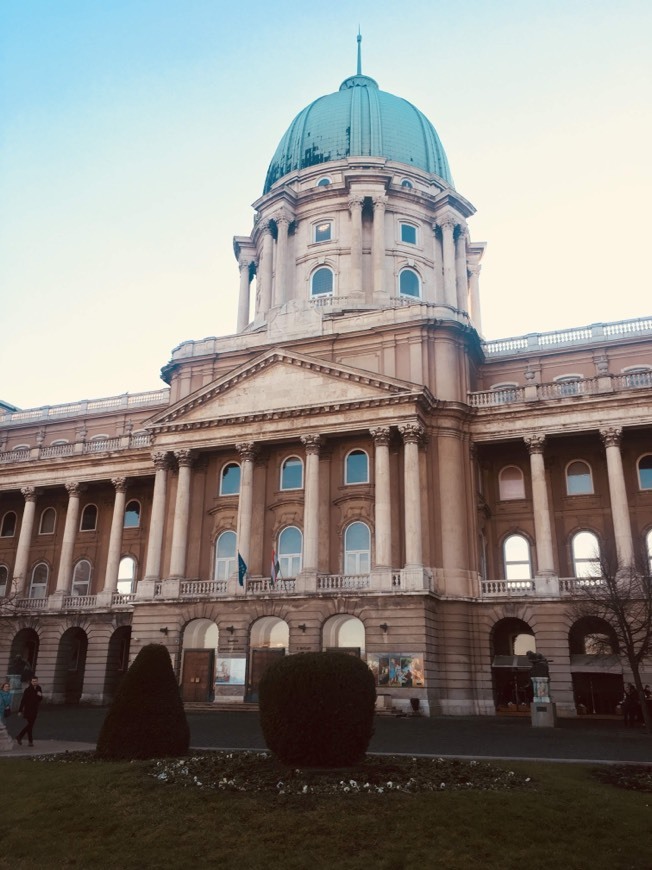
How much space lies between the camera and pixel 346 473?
4284 centimetres

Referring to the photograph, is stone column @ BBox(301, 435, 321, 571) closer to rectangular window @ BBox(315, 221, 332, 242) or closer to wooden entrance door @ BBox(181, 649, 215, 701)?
wooden entrance door @ BBox(181, 649, 215, 701)

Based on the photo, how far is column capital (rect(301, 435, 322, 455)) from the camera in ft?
137

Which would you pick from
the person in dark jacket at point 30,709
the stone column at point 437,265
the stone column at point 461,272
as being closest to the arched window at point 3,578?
the person in dark jacket at point 30,709

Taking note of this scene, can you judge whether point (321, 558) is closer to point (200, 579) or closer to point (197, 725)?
point (200, 579)

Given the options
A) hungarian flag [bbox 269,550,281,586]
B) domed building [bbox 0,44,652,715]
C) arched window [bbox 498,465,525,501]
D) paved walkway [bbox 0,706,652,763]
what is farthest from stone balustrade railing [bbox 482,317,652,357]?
paved walkway [bbox 0,706,652,763]

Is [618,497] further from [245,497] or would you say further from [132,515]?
[132,515]

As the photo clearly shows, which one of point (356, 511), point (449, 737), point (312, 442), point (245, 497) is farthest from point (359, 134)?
point (449, 737)

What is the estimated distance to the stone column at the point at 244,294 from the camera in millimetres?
61125

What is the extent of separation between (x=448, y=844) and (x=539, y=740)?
14.3 metres

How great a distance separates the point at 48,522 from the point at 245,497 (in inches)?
776

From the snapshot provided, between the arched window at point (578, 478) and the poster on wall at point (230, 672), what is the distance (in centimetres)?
1961

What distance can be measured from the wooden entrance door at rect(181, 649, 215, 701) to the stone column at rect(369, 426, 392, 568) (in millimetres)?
10104

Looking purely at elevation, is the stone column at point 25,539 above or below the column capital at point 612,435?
below

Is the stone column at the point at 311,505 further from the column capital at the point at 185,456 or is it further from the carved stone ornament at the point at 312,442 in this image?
the column capital at the point at 185,456
